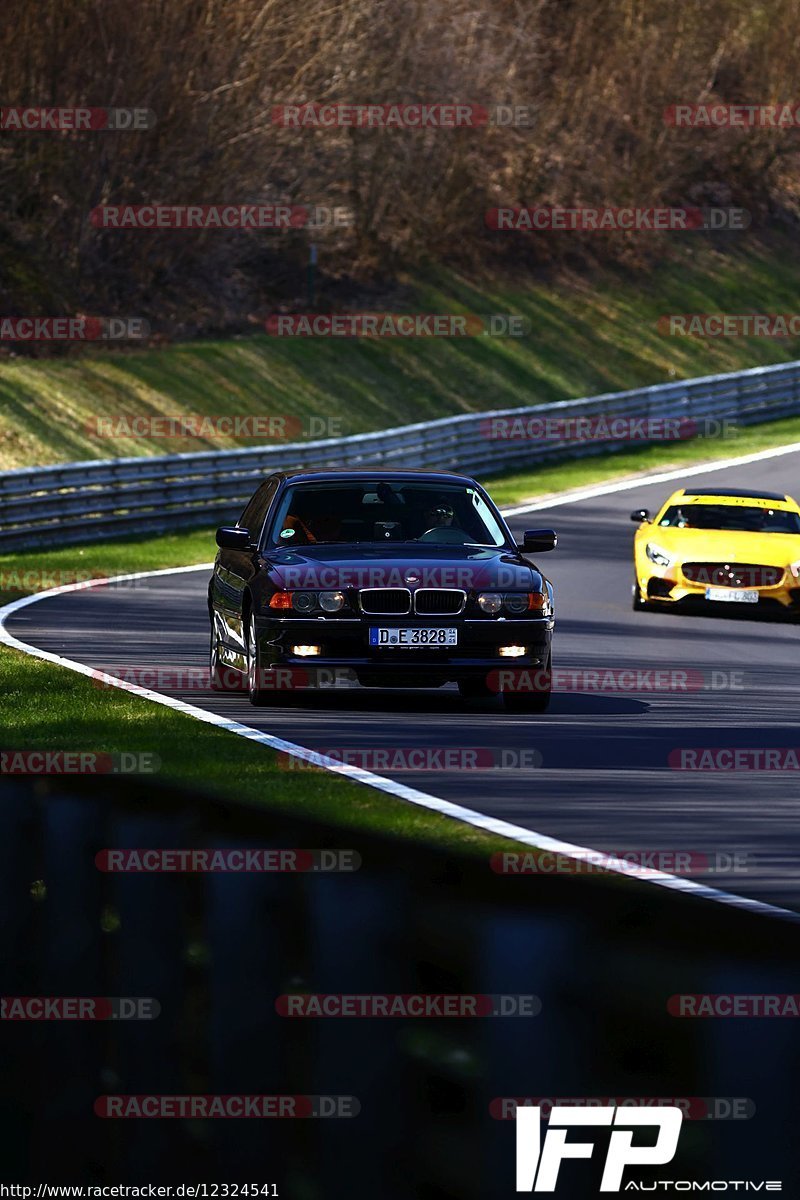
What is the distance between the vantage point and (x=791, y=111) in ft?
225

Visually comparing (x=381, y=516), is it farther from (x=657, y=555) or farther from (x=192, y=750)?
(x=657, y=555)

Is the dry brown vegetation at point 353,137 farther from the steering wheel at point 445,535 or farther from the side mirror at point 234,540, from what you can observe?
the steering wheel at point 445,535

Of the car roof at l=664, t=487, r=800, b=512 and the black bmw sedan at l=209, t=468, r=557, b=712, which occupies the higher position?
the black bmw sedan at l=209, t=468, r=557, b=712

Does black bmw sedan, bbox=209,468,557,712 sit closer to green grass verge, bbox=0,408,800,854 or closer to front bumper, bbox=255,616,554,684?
front bumper, bbox=255,616,554,684

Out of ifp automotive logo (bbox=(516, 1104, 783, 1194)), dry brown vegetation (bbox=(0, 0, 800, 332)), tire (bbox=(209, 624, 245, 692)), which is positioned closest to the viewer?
ifp automotive logo (bbox=(516, 1104, 783, 1194))

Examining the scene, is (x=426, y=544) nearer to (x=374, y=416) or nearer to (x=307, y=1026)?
(x=307, y=1026)

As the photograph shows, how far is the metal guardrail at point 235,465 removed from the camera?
30719mm

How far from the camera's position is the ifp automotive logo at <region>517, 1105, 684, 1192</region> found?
14.8 feet

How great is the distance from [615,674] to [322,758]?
19.0 feet

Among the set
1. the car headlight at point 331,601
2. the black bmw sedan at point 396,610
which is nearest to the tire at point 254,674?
the black bmw sedan at point 396,610

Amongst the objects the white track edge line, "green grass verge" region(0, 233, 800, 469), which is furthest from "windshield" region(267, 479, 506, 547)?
"green grass verge" region(0, 233, 800, 469)

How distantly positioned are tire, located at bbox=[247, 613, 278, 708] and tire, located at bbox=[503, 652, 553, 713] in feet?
5.19

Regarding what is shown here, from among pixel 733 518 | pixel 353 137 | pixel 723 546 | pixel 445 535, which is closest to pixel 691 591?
pixel 723 546

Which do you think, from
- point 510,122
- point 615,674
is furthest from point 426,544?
point 510,122
